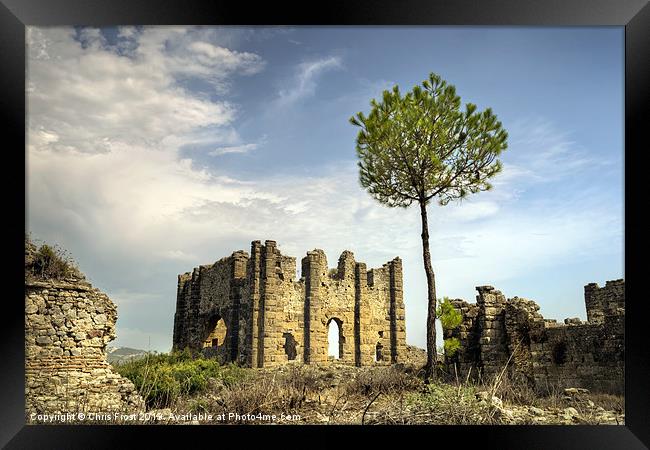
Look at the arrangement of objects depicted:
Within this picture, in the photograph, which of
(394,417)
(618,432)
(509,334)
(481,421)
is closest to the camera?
(618,432)

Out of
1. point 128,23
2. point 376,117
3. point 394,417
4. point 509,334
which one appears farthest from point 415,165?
point 128,23

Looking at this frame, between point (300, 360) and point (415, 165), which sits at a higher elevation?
point (415, 165)

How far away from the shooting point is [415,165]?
1777cm

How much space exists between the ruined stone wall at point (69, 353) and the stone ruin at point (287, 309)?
1211 centimetres

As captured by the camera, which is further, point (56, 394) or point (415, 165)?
point (415, 165)

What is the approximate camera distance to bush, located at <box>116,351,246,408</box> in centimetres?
1427

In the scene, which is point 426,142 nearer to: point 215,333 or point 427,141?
point 427,141

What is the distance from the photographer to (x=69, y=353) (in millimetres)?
12461

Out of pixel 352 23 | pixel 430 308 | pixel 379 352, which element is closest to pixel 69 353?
pixel 430 308

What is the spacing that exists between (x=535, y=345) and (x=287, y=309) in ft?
41.5

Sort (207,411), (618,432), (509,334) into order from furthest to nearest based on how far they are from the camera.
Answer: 1. (509,334)
2. (207,411)
3. (618,432)
